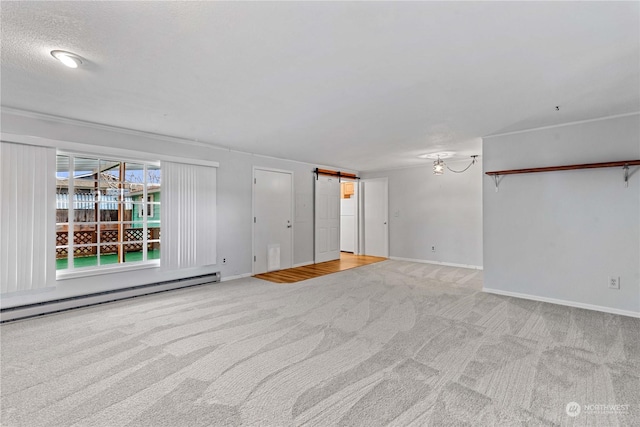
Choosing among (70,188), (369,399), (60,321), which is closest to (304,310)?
(369,399)

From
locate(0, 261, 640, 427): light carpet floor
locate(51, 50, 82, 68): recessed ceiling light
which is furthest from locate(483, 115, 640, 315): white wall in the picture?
locate(51, 50, 82, 68): recessed ceiling light

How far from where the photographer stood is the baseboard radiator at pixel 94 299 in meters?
3.30

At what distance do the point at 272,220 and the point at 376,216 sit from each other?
305 cm

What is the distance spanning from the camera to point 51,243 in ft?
11.5

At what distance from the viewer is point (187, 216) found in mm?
4648

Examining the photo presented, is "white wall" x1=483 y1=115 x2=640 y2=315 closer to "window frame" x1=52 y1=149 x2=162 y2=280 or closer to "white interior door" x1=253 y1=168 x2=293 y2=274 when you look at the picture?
"white interior door" x1=253 y1=168 x2=293 y2=274

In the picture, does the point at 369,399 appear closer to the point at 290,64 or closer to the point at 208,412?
the point at 208,412

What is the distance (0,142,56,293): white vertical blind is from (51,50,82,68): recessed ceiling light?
182cm

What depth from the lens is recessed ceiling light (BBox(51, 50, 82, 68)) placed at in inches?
82.3

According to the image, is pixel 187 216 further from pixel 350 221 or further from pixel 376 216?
pixel 350 221

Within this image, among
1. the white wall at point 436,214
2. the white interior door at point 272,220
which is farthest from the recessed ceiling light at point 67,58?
the white wall at point 436,214

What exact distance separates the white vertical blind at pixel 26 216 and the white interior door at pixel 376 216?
247 inches

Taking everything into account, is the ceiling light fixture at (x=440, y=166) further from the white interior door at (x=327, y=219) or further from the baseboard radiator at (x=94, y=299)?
the baseboard radiator at (x=94, y=299)

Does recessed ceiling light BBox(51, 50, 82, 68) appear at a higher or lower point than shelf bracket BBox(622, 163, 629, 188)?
higher
